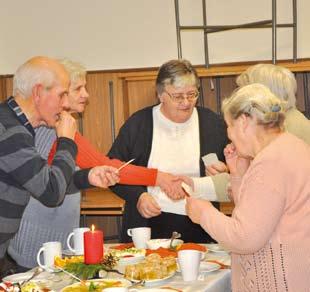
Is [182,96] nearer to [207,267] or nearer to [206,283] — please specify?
[207,267]

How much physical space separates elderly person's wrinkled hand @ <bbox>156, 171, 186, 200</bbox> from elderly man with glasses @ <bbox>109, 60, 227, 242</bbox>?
0.13 metres

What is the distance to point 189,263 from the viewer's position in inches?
Result: 93.7

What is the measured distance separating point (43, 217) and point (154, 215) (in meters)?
0.60

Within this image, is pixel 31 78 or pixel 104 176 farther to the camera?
pixel 104 176

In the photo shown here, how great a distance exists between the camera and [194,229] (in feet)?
11.7

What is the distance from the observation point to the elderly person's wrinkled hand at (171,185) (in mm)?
3373

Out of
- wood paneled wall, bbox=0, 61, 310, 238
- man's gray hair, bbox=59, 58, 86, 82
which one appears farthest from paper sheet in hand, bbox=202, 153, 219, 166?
wood paneled wall, bbox=0, 61, 310, 238

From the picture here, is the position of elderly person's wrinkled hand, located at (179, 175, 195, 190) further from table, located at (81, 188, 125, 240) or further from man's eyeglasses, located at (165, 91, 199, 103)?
table, located at (81, 188, 125, 240)

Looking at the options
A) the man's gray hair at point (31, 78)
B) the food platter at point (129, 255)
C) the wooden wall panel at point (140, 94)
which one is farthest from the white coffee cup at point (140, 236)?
the wooden wall panel at point (140, 94)

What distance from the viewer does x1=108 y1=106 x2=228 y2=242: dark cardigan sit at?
11.8ft

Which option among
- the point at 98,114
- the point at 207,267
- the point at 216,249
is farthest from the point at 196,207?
the point at 98,114

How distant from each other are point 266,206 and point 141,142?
161 centimetres

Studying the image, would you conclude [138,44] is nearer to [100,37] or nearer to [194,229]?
[100,37]

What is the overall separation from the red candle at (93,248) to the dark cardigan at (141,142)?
1.04 m
